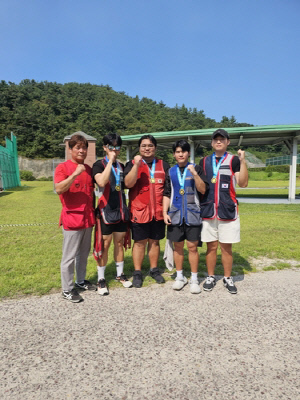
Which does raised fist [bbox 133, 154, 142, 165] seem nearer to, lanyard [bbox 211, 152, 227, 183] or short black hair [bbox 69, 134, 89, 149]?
short black hair [bbox 69, 134, 89, 149]

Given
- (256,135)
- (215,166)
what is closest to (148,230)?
(215,166)

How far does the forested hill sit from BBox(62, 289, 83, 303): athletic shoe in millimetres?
57557

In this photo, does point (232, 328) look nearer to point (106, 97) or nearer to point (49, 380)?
point (49, 380)

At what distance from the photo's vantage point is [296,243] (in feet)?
18.3

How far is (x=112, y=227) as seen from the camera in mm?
3350

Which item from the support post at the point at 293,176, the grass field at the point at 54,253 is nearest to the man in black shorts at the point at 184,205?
the grass field at the point at 54,253

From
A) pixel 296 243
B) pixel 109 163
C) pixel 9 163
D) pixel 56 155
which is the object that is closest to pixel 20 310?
pixel 109 163

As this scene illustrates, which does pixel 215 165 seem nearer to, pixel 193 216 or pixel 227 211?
pixel 227 211

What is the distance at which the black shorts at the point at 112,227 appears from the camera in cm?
330

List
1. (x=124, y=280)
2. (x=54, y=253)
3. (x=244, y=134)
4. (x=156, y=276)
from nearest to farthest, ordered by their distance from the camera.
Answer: (x=124, y=280), (x=156, y=276), (x=54, y=253), (x=244, y=134)

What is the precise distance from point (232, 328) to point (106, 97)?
90113 millimetres

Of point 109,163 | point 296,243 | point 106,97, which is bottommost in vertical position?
point 296,243

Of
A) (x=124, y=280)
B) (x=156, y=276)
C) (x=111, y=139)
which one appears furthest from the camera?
(x=156, y=276)

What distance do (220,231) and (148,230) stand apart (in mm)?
923
